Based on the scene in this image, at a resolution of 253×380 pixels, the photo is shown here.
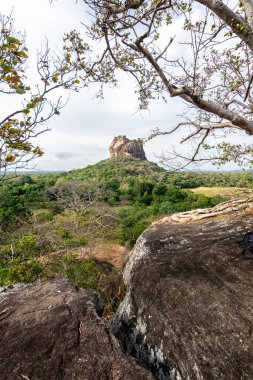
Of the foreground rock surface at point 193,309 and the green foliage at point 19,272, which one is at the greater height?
the foreground rock surface at point 193,309

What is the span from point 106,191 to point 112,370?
40958mm

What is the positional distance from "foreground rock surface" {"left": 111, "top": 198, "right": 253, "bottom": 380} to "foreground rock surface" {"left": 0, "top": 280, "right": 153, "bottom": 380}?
33.6 inches

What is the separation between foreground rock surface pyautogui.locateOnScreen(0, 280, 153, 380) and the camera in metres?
2.68

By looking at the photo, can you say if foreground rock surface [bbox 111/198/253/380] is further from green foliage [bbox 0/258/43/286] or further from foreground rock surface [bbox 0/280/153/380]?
green foliage [bbox 0/258/43/286]

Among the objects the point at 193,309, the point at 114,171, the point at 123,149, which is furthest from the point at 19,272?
the point at 123,149

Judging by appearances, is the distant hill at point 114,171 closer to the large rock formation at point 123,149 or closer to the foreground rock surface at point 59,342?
the large rock formation at point 123,149

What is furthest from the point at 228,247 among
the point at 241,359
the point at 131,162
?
the point at 131,162

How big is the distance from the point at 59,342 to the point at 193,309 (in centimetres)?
202

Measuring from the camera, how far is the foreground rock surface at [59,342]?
8.80ft

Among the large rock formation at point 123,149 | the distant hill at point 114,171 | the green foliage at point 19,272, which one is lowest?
the green foliage at point 19,272

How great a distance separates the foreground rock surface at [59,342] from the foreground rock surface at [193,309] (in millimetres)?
854

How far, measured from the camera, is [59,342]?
3109mm

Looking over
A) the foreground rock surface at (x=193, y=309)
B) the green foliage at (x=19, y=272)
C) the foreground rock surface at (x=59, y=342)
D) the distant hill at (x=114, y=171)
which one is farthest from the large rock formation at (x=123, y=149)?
the foreground rock surface at (x=59, y=342)

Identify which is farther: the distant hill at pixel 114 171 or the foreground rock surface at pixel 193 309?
the distant hill at pixel 114 171
